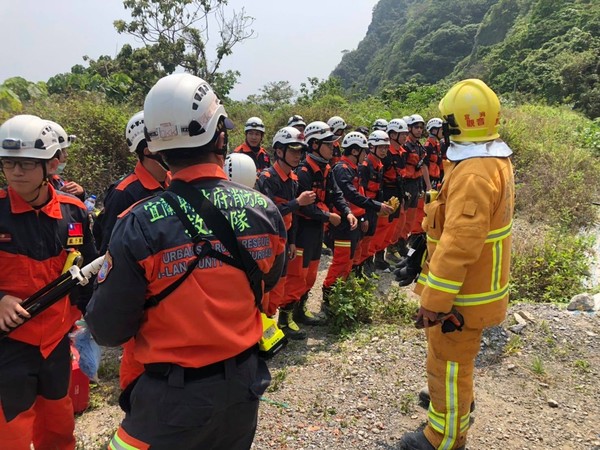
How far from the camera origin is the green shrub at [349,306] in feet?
16.8

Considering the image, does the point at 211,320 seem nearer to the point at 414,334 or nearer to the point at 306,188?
the point at 414,334

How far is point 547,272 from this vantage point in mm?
6113

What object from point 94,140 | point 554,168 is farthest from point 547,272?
point 94,140

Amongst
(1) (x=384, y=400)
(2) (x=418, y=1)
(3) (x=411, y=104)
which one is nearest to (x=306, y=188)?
(1) (x=384, y=400)

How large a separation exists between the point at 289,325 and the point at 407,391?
1814mm

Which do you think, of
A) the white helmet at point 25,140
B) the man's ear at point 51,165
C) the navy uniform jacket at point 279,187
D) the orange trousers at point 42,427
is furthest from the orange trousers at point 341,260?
the white helmet at point 25,140

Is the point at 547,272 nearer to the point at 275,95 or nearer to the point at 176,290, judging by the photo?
the point at 176,290

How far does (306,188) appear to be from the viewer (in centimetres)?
549

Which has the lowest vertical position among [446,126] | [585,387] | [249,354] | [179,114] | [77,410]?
[585,387]

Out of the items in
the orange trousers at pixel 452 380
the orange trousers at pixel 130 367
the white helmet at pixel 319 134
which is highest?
the white helmet at pixel 319 134

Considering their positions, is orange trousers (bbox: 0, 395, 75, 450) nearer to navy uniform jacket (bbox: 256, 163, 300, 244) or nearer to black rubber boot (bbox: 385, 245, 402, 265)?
navy uniform jacket (bbox: 256, 163, 300, 244)

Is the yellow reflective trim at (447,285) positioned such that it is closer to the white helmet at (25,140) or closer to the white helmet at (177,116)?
the white helmet at (177,116)

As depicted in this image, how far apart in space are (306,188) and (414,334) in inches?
83.5

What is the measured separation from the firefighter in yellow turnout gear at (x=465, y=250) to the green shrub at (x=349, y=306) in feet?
7.18
